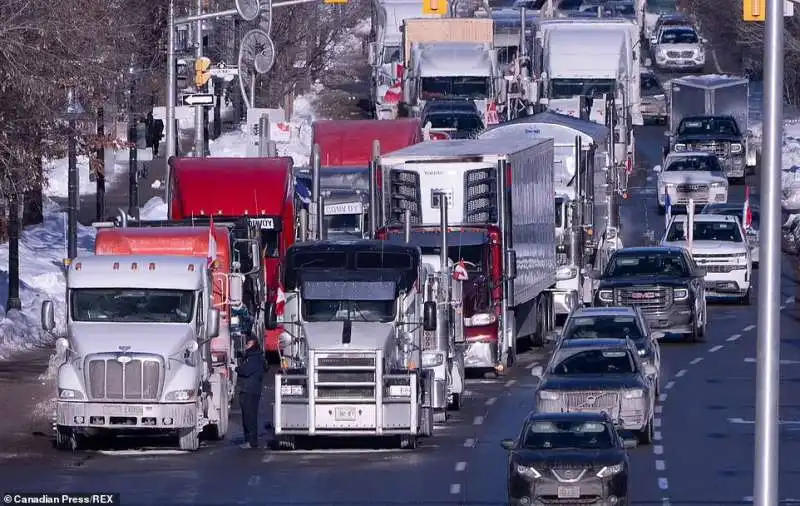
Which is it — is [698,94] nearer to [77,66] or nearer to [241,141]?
[241,141]

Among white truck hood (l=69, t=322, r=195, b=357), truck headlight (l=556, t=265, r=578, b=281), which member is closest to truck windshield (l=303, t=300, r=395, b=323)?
white truck hood (l=69, t=322, r=195, b=357)

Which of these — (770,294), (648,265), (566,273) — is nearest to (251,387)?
(648,265)

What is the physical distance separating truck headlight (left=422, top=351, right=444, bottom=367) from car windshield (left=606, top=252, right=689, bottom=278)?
11739 millimetres

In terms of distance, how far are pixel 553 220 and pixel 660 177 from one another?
15497 millimetres

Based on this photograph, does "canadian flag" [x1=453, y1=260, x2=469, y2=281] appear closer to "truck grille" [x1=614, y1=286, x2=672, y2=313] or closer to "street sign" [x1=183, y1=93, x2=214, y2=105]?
"truck grille" [x1=614, y1=286, x2=672, y2=313]

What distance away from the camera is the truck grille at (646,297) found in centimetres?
3884

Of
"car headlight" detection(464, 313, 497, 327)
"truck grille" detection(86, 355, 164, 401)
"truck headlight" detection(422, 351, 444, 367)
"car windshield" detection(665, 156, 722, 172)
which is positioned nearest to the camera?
"truck grille" detection(86, 355, 164, 401)

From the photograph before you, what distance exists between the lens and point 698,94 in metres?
68.2

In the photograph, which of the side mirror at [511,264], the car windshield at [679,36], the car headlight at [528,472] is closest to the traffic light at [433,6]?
the side mirror at [511,264]

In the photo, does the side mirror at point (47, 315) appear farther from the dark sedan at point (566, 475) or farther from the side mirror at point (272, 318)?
the dark sedan at point (566, 475)

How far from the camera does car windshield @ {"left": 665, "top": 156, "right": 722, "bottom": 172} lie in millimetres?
56094

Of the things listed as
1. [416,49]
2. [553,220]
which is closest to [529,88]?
[416,49]

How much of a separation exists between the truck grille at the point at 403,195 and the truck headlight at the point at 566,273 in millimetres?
6828

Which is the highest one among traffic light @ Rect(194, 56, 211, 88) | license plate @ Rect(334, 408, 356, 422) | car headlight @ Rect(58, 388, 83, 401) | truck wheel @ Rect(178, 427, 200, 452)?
traffic light @ Rect(194, 56, 211, 88)
